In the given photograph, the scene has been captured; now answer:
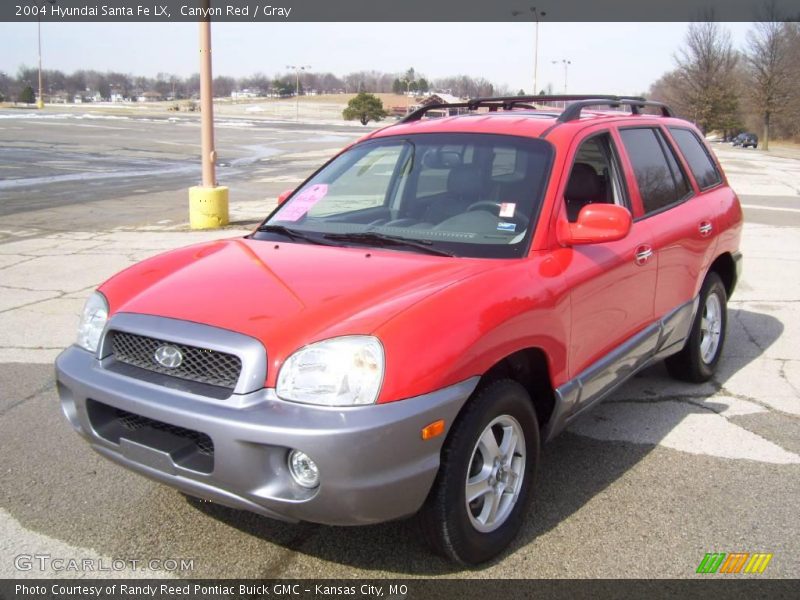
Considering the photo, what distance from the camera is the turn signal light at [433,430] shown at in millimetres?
2564

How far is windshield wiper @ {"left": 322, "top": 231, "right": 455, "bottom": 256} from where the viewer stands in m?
3.38

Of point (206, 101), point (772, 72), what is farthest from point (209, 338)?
point (772, 72)

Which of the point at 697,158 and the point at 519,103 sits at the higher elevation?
the point at 519,103

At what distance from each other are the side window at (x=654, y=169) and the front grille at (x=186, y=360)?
8.74 feet

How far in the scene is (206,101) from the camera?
11336 millimetres

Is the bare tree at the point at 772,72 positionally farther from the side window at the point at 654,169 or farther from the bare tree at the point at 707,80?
the side window at the point at 654,169

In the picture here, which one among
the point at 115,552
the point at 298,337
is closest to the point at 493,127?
the point at 298,337

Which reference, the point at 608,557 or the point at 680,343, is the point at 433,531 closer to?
the point at 608,557

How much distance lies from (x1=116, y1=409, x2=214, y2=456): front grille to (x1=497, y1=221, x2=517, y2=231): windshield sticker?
5.35 ft

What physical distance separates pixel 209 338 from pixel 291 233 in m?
1.25

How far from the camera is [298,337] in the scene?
265 cm

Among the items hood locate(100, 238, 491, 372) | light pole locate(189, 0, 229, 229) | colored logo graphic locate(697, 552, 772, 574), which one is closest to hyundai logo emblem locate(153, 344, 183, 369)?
hood locate(100, 238, 491, 372)

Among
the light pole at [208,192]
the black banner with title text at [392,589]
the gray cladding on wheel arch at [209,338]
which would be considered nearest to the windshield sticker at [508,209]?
the gray cladding on wheel arch at [209,338]
